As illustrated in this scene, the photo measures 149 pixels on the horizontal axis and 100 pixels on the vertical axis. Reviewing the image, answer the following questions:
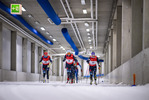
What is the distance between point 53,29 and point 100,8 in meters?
8.47

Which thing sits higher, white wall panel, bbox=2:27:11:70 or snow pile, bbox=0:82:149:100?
white wall panel, bbox=2:27:11:70

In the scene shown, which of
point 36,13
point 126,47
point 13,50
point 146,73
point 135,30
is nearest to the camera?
point 146,73

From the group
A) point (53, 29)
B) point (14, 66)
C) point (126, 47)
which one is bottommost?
point (14, 66)

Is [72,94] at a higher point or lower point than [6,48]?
lower

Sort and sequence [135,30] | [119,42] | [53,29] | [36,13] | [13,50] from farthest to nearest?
[53,29], [13,50], [36,13], [119,42], [135,30]

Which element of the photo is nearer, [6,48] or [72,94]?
[72,94]

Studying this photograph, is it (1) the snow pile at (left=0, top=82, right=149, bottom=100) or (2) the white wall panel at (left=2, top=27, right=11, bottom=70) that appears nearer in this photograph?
(1) the snow pile at (left=0, top=82, right=149, bottom=100)

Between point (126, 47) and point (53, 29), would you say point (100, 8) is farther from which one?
point (53, 29)

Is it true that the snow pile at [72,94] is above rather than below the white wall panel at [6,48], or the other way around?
below

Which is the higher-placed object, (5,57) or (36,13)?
(36,13)

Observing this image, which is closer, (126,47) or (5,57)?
(126,47)

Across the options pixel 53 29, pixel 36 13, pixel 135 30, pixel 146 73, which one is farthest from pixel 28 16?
pixel 146 73

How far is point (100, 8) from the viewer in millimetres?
18578

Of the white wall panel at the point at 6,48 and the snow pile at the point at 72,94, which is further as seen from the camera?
the white wall panel at the point at 6,48
